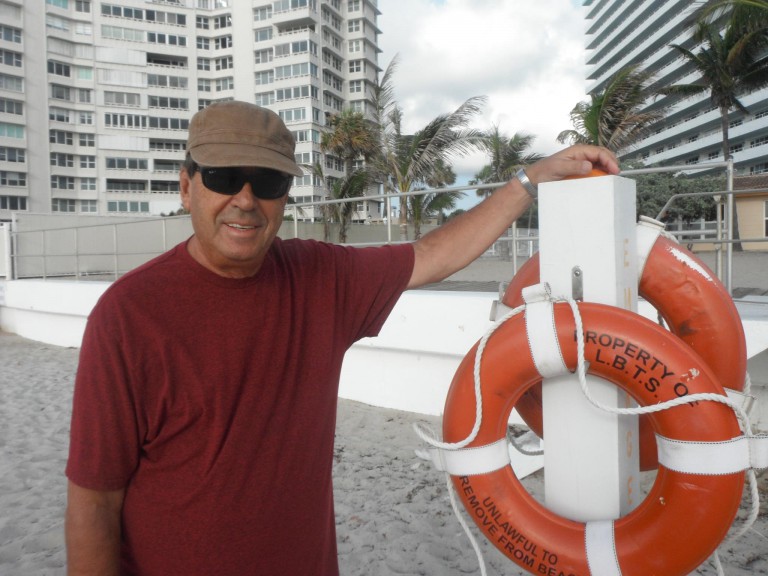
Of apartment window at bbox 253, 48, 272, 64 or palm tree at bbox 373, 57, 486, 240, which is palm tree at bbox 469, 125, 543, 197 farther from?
apartment window at bbox 253, 48, 272, 64

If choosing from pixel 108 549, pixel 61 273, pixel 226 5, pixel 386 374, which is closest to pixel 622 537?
pixel 108 549

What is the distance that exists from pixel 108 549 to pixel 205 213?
75 cm

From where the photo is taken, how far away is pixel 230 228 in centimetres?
131

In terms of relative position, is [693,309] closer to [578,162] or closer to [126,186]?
[578,162]

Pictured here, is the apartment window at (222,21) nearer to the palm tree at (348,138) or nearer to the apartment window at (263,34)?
the apartment window at (263,34)

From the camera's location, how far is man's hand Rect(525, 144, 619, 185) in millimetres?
1428

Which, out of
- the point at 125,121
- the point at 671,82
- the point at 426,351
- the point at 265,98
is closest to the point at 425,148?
the point at 426,351

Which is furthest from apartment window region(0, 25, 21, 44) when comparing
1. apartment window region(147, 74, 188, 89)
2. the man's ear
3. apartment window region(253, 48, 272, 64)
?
the man's ear

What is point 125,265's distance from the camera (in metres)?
11.8

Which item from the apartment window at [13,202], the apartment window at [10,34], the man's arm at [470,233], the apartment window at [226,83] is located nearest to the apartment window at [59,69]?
the apartment window at [10,34]

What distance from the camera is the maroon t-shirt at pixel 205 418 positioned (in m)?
1.21

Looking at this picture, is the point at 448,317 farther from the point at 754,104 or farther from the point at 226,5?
the point at 226,5

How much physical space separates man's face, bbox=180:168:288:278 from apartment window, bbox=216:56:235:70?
197 ft

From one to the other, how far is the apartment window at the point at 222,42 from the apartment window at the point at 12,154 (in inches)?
800
